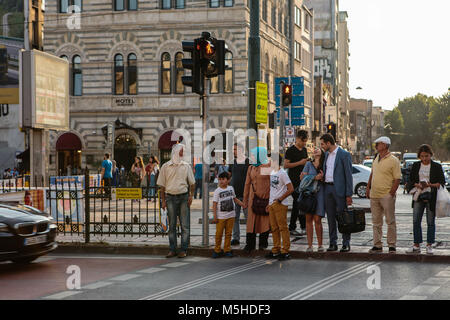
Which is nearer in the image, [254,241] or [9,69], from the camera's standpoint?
[254,241]

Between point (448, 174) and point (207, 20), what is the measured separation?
16.0m

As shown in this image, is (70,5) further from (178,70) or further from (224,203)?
(224,203)

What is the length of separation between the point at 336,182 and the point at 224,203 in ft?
6.20

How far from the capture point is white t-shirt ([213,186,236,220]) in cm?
1153

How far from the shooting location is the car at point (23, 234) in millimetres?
10070

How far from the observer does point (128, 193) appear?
13453mm

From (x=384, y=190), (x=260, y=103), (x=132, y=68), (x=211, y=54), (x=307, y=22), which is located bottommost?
(x=384, y=190)

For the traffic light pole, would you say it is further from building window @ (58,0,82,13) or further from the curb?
building window @ (58,0,82,13)

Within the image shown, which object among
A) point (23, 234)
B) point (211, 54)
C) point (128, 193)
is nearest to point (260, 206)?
point (211, 54)

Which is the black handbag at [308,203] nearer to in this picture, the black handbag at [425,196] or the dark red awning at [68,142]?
the black handbag at [425,196]

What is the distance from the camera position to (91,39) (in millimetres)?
41500
